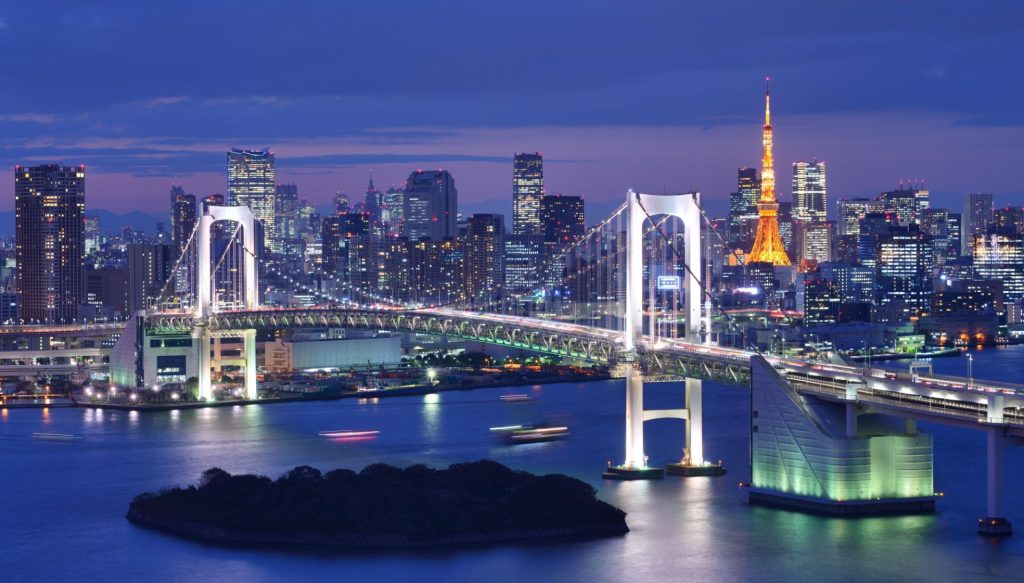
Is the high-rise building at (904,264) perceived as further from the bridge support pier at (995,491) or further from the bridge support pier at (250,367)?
the bridge support pier at (995,491)

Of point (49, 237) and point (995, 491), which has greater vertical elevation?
point (49, 237)

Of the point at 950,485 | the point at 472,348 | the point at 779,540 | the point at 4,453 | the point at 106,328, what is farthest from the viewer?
the point at 472,348

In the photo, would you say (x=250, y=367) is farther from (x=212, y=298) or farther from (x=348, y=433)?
(x=348, y=433)

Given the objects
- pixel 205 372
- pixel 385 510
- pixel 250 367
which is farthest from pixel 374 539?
pixel 250 367

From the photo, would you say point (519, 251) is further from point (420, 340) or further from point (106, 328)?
point (106, 328)

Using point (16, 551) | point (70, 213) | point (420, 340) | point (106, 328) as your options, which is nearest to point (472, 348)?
point (420, 340)
